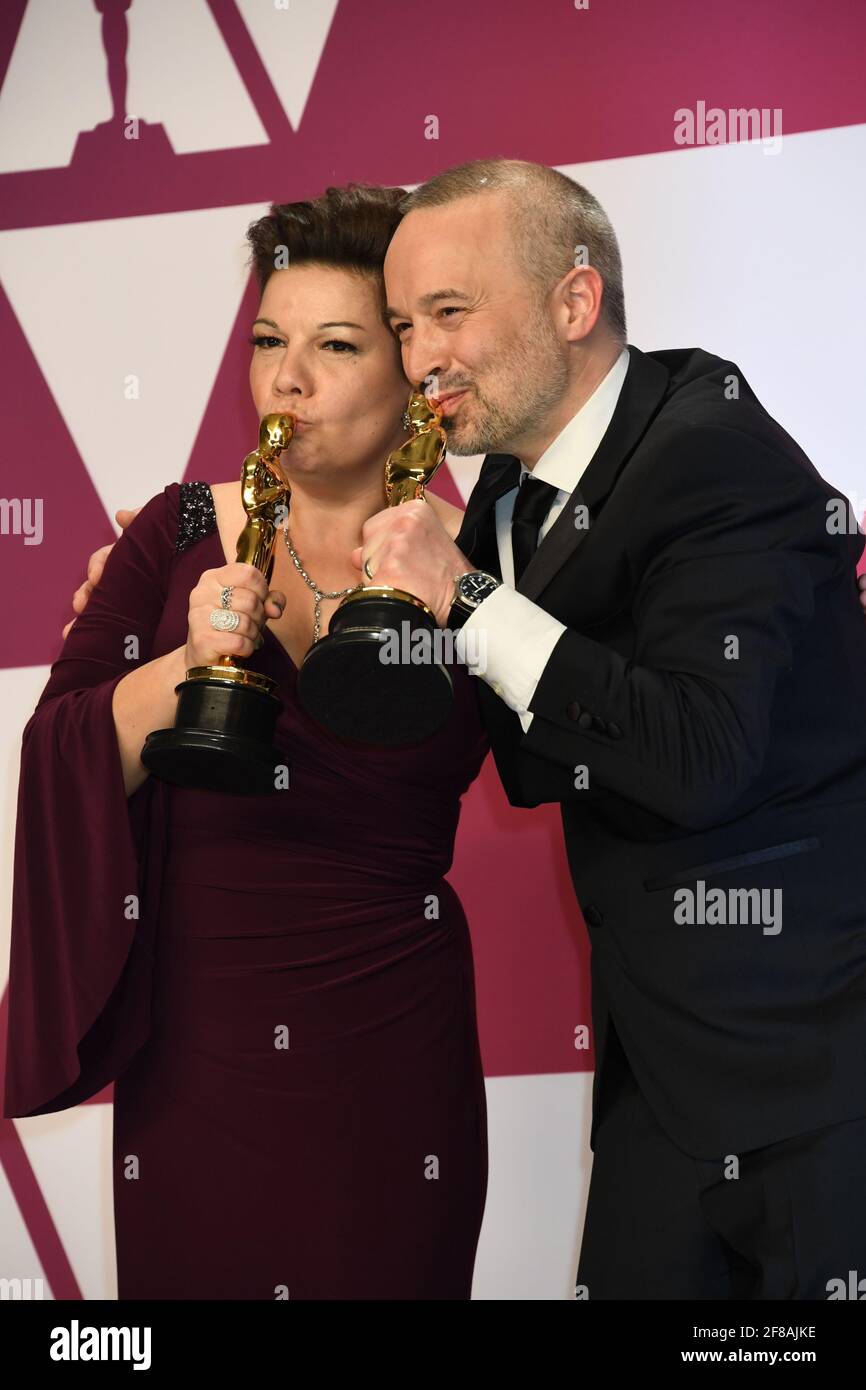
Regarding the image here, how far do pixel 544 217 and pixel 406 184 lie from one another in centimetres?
134

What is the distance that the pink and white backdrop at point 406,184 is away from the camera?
3.31 meters

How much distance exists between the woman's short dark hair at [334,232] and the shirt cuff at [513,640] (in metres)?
0.84

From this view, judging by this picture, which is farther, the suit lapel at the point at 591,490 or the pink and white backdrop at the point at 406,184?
the pink and white backdrop at the point at 406,184

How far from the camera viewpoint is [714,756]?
1.74 m

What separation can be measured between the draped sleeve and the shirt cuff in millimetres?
691

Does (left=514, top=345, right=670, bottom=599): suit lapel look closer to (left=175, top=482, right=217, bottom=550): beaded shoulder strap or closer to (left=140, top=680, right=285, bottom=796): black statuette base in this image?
(left=140, top=680, right=285, bottom=796): black statuette base

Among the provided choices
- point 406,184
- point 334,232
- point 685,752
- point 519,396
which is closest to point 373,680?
point 685,752

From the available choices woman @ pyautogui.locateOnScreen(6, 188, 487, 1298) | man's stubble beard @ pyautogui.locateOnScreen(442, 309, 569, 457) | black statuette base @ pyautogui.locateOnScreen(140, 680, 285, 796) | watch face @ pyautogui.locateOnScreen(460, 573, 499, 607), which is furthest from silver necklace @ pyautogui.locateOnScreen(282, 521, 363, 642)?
watch face @ pyautogui.locateOnScreen(460, 573, 499, 607)

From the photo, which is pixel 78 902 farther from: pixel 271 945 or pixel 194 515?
pixel 194 515

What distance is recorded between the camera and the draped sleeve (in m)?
2.28

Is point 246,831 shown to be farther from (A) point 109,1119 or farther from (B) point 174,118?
(B) point 174,118

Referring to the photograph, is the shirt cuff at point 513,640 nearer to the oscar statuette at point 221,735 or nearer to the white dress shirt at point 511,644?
the white dress shirt at point 511,644

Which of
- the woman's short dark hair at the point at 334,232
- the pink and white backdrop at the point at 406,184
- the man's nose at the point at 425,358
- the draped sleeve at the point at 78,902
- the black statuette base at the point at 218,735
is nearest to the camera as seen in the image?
the black statuette base at the point at 218,735

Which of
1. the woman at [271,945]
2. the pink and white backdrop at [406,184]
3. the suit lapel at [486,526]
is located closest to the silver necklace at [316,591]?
the woman at [271,945]
